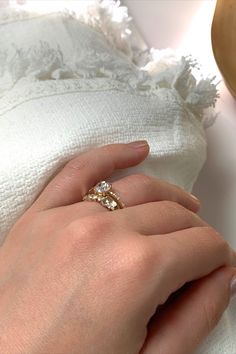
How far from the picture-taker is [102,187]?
50 cm

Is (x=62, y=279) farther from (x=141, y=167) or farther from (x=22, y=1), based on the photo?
(x=22, y=1)

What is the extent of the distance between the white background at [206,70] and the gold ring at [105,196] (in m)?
0.17

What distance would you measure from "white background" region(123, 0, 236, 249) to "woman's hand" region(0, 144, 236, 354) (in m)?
0.13

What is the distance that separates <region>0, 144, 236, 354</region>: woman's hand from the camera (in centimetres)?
42

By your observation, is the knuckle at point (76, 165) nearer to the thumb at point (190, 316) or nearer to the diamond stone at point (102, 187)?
the diamond stone at point (102, 187)

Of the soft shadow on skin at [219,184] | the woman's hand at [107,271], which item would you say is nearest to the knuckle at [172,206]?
the woman's hand at [107,271]

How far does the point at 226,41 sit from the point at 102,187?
0.28m

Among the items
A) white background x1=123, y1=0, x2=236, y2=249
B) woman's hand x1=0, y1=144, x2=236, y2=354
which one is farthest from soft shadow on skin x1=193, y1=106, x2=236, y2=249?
woman's hand x1=0, y1=144, x2=236, y2=354

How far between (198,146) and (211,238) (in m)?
0.13

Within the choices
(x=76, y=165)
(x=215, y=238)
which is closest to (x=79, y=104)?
(x=76, y=165)

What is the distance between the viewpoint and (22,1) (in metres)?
0.65

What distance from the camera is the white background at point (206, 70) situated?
63cm

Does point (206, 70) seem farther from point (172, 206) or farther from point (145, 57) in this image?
point (172, 206)

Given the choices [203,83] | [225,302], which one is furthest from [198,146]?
[225,302]
